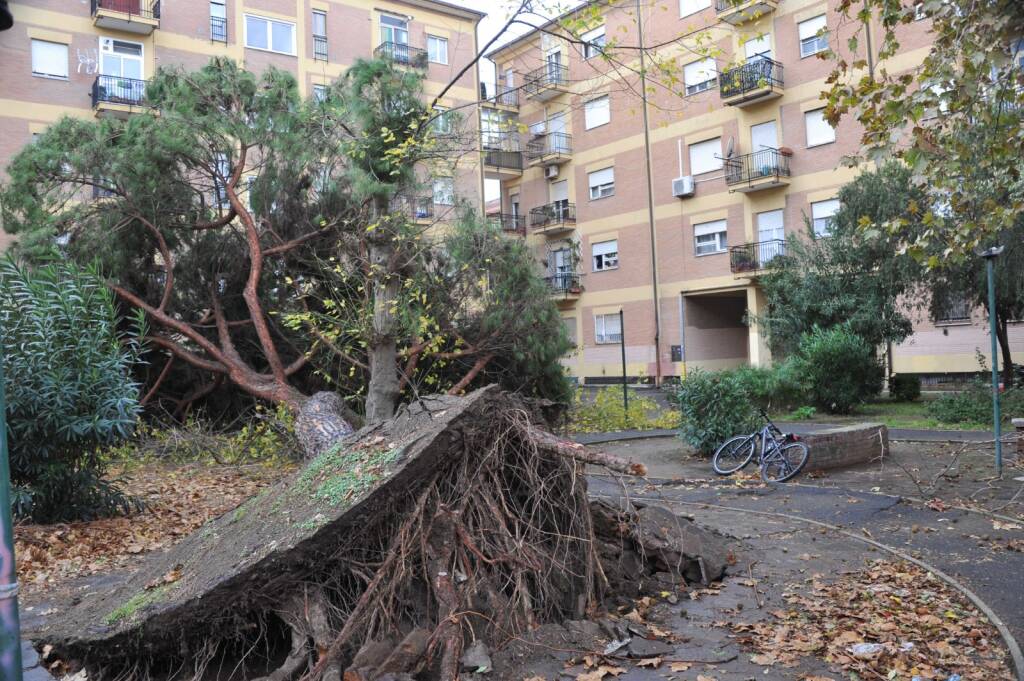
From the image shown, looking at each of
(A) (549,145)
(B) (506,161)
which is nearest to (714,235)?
(A) (549,145)

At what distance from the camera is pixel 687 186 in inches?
1265

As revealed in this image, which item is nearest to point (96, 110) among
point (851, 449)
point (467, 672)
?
point (851, 449)

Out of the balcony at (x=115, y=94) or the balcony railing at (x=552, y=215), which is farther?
the balcony railing at (x=552, y=215)

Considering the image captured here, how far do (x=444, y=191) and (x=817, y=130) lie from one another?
19694 mm

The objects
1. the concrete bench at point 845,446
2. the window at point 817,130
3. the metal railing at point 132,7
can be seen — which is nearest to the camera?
the concrete bench at point 845,446

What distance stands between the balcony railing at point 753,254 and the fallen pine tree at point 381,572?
2606 centimetres

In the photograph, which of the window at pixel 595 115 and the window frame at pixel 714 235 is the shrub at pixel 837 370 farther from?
the window at pixel 595 115

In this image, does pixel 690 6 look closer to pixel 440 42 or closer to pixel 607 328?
pixel 440 42

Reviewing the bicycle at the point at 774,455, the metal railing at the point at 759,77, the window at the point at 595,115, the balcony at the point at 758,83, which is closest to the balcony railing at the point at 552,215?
the window at the point at 595,115

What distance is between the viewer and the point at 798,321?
23.8 m

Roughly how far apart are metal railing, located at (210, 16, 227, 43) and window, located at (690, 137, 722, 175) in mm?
18586

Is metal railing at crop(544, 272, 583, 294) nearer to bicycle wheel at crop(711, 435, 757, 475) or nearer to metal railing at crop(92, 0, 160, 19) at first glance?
metal railing at crop(92, 0, 160, 19)

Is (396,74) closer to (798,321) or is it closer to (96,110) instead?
(798,321)

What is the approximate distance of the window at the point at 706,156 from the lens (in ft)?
104
